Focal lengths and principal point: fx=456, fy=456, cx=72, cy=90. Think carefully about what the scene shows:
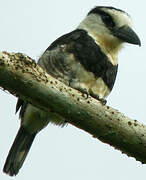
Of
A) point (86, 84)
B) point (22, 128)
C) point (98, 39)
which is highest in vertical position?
point (98, 39)

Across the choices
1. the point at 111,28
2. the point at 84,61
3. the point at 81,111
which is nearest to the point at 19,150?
the point at 84,61

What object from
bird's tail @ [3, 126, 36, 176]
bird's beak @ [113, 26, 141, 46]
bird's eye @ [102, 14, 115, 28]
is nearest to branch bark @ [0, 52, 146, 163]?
bird's beak @ [113, 26, 141, 46]

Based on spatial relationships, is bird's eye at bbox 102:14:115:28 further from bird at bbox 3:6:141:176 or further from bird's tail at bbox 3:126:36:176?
bird's tail at bbox 3:126:36:176

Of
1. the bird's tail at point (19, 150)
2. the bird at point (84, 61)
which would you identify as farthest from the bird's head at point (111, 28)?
the bird's tail at point (19, 150)

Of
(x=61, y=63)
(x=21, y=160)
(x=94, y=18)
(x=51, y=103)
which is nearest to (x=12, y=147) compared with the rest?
(x=21, y=160)

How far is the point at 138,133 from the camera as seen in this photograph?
2447 millimetres

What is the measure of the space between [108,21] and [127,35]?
0.26 metres

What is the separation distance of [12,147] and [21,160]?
0.15 metres

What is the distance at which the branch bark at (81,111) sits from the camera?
92.7 inches

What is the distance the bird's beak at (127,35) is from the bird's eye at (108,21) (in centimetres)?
9

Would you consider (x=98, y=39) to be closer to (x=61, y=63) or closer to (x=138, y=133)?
(x=61, y=63)

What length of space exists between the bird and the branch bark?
897mm

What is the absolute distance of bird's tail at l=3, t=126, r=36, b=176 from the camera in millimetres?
4281

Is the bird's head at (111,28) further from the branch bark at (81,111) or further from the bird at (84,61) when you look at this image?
the branch bark at (81,111)
